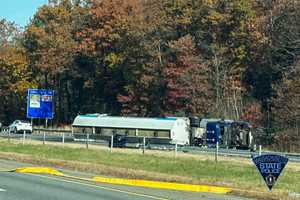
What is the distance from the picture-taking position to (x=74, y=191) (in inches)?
758

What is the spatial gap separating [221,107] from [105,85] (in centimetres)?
2460

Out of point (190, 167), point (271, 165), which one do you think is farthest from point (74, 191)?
point (190, 167)

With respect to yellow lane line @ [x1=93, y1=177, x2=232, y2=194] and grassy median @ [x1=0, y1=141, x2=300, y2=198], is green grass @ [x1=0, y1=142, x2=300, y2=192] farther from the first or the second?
yellow lane line @ [x1=93, y1=177, x2=232, y2=194]

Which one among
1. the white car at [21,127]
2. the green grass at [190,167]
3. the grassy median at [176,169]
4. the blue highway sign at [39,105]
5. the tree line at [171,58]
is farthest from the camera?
the white car at [21,127]

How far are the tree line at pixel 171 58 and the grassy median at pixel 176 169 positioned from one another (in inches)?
917

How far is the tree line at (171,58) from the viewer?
224ft

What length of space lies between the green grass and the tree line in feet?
74.7

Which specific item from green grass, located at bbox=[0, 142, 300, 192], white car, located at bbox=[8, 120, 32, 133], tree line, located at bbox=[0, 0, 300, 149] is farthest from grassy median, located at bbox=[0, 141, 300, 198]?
white car, located at bbox=[8, 120, 32, 133]

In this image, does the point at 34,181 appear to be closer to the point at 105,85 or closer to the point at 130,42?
the point at 130,42

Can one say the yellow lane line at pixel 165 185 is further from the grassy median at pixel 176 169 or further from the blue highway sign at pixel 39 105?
the blue highway sign at pixel 39 105

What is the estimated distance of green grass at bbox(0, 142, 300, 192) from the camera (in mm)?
23578

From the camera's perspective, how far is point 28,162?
34.3m

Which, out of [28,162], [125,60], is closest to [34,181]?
[28,162]

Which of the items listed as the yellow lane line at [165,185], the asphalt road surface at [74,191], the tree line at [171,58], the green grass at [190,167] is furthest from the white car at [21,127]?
the asphalt road surface at [74,191]
